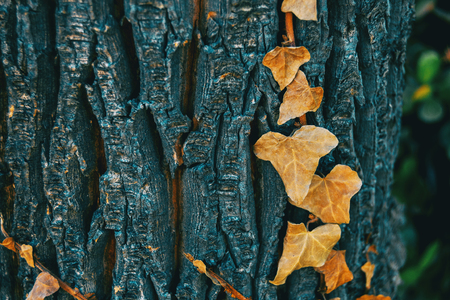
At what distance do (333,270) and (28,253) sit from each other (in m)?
0.72

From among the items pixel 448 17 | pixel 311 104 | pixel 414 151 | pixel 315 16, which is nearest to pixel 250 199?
pixel 311 104

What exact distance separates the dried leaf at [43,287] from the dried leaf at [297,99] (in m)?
0.62

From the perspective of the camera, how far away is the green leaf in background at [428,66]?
1.38 metres

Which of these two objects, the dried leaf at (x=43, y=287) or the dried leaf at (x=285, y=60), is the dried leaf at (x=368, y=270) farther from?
the dried leaf at (x=43, y=287)

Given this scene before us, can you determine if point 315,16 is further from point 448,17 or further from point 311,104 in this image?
point 448,17

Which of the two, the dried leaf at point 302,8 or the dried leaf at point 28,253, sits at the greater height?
the dried leaf at point 302,8

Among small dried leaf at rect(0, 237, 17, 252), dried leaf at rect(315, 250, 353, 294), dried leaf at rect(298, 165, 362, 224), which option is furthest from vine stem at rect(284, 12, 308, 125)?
small dried leaf at rect(0, 237, 17, 252)

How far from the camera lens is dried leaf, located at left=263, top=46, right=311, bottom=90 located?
623 mm

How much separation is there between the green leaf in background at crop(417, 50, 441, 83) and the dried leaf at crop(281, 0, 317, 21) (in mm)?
1060

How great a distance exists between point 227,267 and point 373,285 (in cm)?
55

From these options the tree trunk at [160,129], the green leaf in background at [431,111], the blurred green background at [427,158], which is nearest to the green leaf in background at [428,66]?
the blurred green background at [427,158]

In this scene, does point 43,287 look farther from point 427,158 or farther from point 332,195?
point 427,158

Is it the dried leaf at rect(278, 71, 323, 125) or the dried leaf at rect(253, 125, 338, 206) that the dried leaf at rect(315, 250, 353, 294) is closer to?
the dried leaf at rect(253, 125, 338, 206)

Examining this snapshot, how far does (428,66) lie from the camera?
1.39 meters
